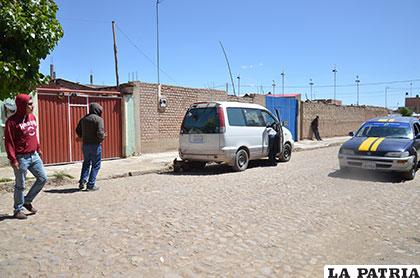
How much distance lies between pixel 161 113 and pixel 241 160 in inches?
206

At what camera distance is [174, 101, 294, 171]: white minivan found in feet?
33.5

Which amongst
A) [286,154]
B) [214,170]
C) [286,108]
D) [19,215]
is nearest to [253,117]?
[214,170]

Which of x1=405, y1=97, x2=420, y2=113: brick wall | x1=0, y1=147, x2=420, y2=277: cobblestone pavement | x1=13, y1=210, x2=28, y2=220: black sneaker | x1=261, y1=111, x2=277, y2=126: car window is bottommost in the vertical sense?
x1=0, y1=147, x2=420, y2=277: cobblestone pavement

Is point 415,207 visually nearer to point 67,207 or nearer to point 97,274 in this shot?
point 97,274

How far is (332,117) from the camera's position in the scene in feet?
93.3

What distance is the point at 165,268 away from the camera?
12.8ft

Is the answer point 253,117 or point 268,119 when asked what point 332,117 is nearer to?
point 268,119

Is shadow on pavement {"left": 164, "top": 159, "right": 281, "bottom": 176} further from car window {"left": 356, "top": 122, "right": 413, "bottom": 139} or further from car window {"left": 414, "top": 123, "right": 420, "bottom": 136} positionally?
car window {"left": 414, "top": 123, "right": 420, "bottom": 136}

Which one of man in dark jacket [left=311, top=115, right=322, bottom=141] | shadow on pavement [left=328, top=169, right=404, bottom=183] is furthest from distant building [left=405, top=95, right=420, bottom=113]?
shadow on pavement [left=328, top=169, right=404, bottom=183]

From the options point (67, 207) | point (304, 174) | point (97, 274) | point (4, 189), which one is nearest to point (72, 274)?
point (97, 274)

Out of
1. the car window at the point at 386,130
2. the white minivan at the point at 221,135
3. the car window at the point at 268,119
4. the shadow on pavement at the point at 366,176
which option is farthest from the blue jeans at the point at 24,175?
the car window at the point at 386,130

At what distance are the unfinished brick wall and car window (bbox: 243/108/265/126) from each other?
13121 millimetres

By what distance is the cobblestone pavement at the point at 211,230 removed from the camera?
3996 millimetres

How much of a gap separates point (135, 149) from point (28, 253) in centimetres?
967
